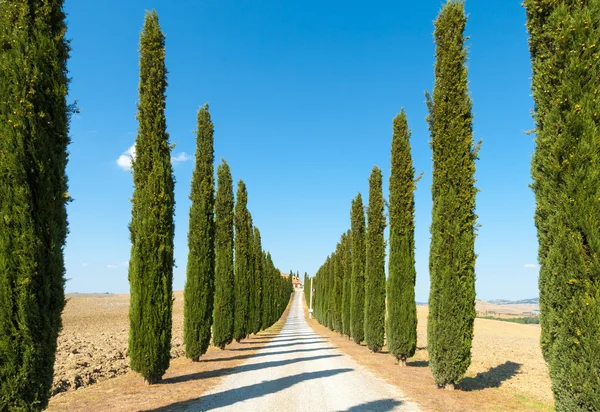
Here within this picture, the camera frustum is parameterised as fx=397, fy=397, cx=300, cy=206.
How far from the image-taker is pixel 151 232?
10664mm

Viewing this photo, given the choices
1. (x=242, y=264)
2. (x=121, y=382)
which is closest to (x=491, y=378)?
(x=121, y=382)

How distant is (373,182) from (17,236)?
18627mm

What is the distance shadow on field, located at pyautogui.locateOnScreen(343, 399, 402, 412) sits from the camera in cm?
804

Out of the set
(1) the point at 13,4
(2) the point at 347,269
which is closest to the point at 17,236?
(1) the point at 13,4

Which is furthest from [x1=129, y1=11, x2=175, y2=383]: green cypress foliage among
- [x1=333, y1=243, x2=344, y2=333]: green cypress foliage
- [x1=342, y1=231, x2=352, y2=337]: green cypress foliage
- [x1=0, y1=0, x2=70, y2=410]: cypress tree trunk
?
[x1=333, y1=243, x2=344, y2=333]: green cypress foliage

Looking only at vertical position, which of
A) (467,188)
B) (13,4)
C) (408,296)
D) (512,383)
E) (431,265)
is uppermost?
(13,4)

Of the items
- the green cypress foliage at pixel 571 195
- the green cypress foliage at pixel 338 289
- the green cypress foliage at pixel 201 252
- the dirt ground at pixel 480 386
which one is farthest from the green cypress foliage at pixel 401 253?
the green cypress foliage at pixel 338 289

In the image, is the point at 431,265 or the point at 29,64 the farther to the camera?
the point at 431,265

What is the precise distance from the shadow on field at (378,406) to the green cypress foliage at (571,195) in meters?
3.44

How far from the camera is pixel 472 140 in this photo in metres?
10.6

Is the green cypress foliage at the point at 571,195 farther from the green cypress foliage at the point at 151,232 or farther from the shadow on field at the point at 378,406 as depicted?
the green cypress foliage at the point at 151,232

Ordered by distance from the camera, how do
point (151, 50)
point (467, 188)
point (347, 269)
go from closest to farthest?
point (467, 188) → point (151, 50) → point (347, 269)

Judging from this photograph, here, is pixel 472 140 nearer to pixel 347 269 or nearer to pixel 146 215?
pixel 146 215

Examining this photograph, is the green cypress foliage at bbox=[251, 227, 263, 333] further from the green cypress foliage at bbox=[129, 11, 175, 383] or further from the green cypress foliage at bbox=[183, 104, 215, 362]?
the green cypress foliage at bbox=[129, 11, 175, 383]
